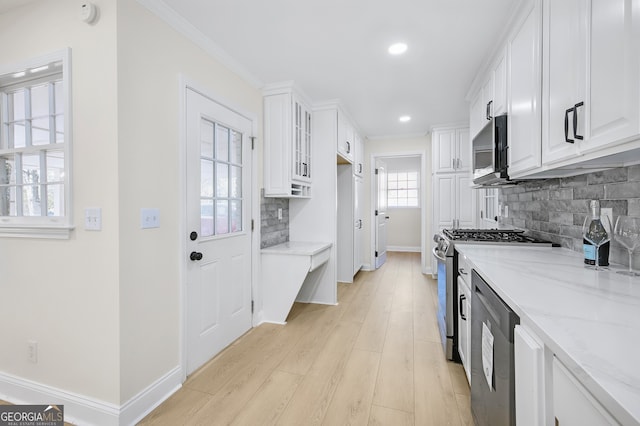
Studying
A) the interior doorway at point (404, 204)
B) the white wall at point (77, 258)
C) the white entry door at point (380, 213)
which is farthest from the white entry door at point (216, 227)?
the interior doorway at point (404, 204)

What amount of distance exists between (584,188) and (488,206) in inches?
92.9

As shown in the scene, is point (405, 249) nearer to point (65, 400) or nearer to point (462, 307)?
point (462, 307)

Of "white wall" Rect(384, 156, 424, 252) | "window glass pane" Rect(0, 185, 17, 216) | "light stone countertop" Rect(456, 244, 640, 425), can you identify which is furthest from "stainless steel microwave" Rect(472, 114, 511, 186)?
"white wall" Rect(384, 156, 424, 252)

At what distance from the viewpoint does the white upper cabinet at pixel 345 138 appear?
3931mm

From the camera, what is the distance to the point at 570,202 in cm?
189

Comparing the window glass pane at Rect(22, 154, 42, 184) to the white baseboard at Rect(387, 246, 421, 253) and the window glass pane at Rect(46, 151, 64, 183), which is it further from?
the white baseboard at Rect(387, 246, 421, 253)

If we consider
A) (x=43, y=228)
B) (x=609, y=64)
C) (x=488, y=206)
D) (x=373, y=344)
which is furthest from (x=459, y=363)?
(x=43, y=228)

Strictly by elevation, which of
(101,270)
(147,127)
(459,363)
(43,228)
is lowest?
(459,363)

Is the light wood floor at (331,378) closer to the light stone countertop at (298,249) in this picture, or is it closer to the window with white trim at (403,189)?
the light stone countertop at (298,249)

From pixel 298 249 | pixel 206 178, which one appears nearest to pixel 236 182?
pixel 206 178

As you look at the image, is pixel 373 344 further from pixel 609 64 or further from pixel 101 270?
pixel 609 64

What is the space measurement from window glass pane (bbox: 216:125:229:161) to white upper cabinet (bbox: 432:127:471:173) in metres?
3.54

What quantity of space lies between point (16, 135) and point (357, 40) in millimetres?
2452

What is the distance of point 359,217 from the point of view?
5.03 m
